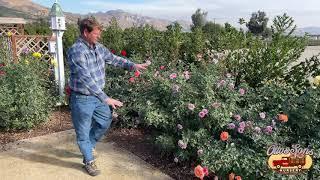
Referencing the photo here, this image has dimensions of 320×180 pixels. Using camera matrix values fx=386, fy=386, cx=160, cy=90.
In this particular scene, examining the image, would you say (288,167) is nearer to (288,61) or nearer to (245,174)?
(245,174)

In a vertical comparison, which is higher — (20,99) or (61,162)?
(20,99)

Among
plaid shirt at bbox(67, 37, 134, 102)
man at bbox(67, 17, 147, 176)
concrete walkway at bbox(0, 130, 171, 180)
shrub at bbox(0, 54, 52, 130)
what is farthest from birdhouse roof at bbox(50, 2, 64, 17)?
plaid shirt at bbox(67, 37, 134, 102)

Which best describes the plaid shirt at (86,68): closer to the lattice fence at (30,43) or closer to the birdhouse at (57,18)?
the birdhouse at (57,18)

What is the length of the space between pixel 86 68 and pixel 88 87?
0.18 m

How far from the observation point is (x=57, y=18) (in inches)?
252

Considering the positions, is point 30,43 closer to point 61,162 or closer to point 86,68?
point 61,162

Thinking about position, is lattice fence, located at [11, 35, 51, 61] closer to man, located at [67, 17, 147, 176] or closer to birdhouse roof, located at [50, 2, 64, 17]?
birdhouse roof, located at [50, 2, 64, 17]

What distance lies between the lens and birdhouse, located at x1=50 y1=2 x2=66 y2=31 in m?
6.39

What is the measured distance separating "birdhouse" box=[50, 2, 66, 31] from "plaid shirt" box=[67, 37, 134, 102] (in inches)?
112

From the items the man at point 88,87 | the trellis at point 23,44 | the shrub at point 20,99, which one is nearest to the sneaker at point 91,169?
the man at point 88,87

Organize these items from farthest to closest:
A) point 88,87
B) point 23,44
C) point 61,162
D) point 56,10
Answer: point 23,44 < point 56,10 < point 61,162 < point 88,87

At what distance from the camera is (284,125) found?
3.67m

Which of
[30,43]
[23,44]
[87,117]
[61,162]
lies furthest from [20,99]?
[23,44]

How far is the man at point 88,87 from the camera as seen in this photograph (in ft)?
11.7
